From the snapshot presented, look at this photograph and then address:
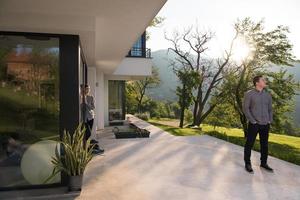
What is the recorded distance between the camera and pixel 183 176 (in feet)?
18.1

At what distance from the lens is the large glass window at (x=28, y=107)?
462 centimetres

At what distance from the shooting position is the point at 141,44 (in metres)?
16.0

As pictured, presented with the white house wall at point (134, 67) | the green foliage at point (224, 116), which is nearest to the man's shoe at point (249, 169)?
the white house wall at point (134, 67)

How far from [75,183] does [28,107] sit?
1.33 metres

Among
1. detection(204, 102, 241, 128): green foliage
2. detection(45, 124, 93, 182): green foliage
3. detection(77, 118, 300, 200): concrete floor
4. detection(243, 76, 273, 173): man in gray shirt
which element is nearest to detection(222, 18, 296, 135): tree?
detection(204, 102, 241, 128): green foliage

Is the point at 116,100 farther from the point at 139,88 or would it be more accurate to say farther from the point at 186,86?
the point at 139,88

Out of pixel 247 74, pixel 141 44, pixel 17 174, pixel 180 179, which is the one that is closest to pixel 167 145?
pixel 180 179

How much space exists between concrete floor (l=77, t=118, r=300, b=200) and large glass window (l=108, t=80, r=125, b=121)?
32.4ft

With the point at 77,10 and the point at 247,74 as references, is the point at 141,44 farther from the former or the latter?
the point at 77,10

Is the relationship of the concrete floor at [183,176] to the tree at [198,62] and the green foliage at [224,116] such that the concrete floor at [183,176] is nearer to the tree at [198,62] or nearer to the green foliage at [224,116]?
the green foliage at [224,116]

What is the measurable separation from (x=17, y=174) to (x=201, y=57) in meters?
22.1

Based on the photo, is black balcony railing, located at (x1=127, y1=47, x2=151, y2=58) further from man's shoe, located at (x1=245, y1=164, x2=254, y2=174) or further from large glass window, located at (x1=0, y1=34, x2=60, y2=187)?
large glass window, located at (x1=0, y1=34, x2=60, y2=187)

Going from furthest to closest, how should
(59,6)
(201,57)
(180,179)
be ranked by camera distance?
1. (201,57)
2. (180,179)
3. (59,6)

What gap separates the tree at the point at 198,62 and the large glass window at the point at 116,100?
6806 millimetres
